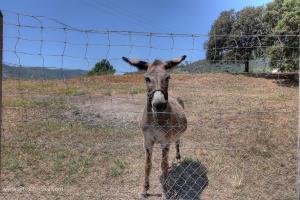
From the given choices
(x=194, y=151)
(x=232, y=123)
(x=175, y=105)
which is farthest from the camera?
(x=232, y=123)

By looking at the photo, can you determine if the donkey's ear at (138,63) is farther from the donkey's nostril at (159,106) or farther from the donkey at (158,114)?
the donkey's nostril at (159,106)

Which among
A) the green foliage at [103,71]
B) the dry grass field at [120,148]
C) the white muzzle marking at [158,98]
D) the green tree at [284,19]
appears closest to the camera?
the white muzzle marking at [158,98]

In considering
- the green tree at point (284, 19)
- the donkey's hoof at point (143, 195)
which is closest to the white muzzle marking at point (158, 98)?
the donkey's hoof at point (143, 195)

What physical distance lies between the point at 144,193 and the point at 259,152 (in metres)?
2.61

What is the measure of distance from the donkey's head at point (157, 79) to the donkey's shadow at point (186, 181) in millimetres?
1397

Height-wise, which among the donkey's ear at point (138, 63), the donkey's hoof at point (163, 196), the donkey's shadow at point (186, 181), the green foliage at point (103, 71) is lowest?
the donkey's hoof at point (163, 196)

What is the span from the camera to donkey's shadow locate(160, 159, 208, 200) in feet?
21.7

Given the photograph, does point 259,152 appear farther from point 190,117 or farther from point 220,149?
point 190,117

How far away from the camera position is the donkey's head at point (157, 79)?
5591 millimetres

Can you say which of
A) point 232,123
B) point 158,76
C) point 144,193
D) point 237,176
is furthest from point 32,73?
point 232,123

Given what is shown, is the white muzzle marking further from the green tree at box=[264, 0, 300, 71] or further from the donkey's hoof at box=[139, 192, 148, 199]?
the green tree at box=[264, 0, 300, 71]

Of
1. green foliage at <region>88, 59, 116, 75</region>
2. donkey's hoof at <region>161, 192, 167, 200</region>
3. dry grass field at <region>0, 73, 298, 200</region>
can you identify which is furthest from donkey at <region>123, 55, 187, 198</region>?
green foliage at <region>88, 59, 116, 75</region>

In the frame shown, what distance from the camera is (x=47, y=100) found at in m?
11.9

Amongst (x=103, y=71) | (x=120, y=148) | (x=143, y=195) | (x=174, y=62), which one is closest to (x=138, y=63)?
(x=174, y=62)
